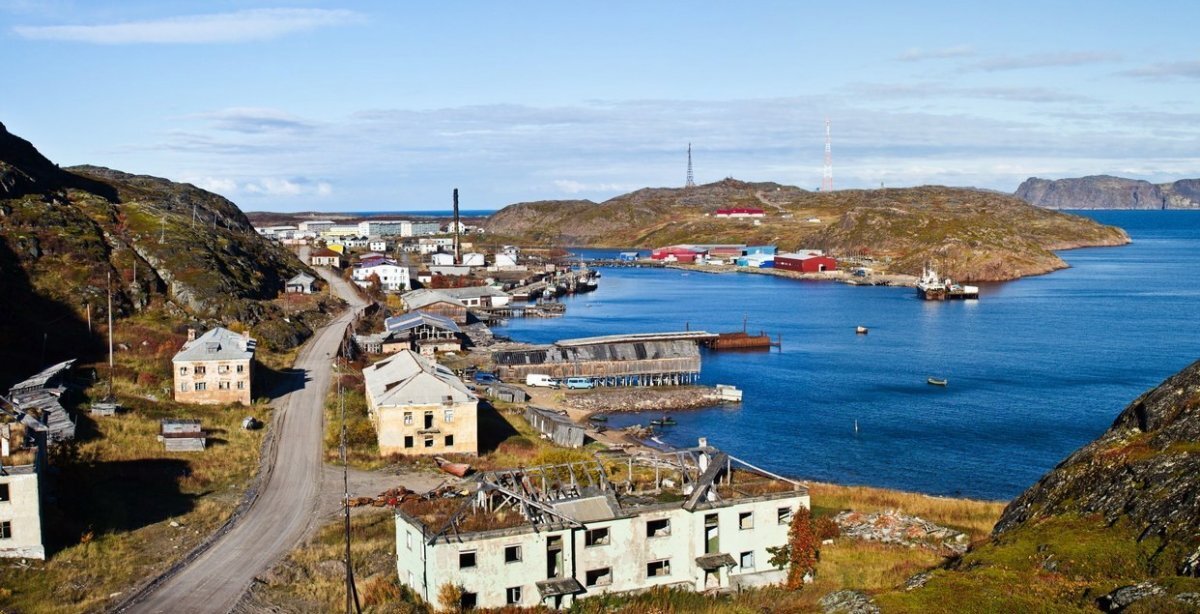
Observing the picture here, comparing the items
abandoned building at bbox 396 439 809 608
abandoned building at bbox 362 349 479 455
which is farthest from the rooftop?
abandoned building at bbox 396 439 809 608

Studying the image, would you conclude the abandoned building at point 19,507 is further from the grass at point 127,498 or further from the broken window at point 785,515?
the broken window at point 785,515

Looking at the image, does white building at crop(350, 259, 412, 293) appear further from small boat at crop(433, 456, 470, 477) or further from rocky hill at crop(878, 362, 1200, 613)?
rocky hill at crop(878, 362, 1200, 613)

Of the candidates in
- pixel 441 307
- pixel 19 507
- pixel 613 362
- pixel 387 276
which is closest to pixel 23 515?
pixel 19 507

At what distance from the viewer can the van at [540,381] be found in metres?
62.0

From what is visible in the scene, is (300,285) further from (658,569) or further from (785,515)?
(785,515)

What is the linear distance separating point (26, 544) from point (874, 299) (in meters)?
109

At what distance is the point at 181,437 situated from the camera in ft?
128

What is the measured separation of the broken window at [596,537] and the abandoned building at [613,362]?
127ft

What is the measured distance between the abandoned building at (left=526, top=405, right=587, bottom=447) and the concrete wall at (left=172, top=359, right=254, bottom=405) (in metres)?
12.9

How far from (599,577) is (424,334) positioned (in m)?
46.5

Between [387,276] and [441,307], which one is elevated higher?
[387,276]

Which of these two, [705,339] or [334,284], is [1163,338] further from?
[334,284]

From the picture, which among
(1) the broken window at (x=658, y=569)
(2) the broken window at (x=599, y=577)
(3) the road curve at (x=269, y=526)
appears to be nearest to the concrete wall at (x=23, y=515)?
(3) the road curve at (x=269, y=526)

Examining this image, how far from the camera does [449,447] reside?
39531mm
